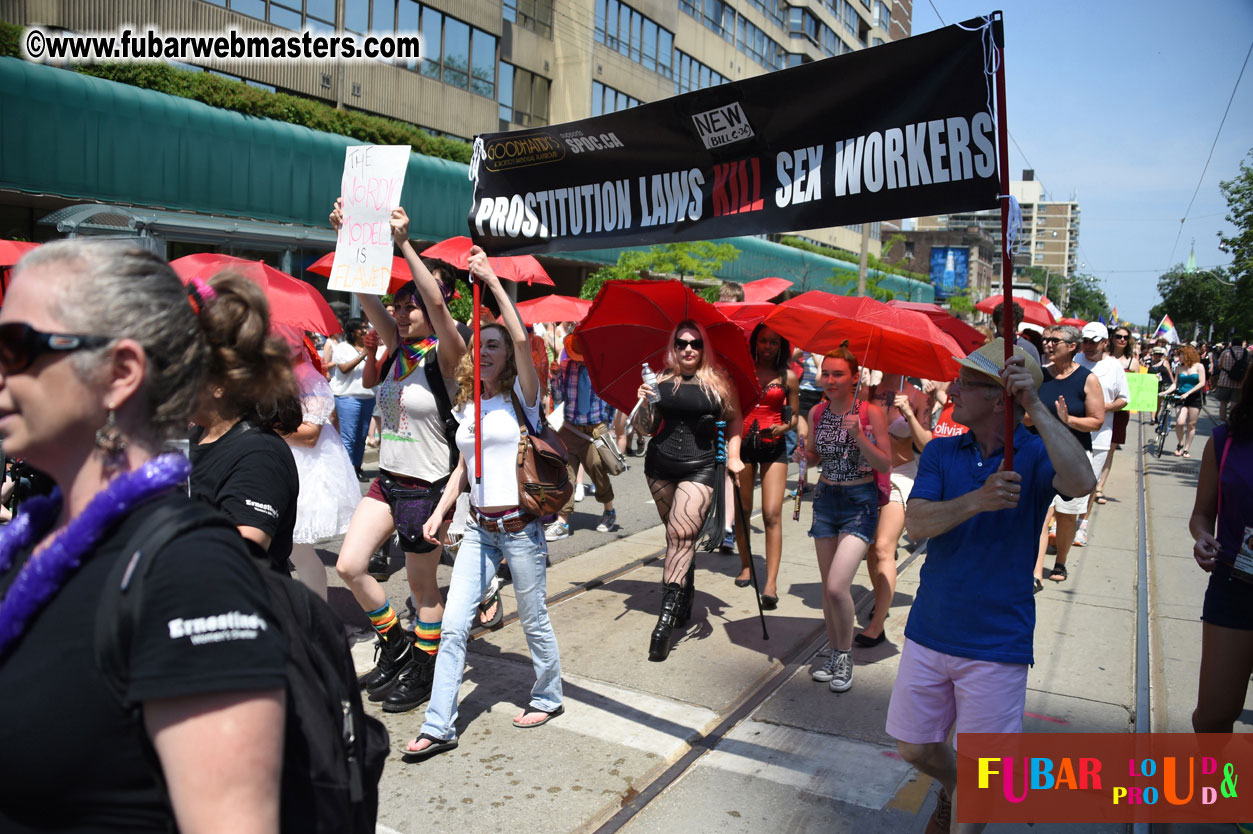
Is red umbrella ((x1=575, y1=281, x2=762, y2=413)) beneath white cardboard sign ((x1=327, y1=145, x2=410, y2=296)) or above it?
beneath

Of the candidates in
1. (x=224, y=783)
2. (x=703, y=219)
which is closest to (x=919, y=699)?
(x=703, y=219)

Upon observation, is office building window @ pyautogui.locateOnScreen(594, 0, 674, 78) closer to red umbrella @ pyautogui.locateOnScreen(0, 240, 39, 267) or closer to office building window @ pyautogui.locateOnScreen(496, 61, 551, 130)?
office building window @ pyautogui.locateOnScreen(496, 61, 551, 130)

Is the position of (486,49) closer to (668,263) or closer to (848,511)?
(668,263)

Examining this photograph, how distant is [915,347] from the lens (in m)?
5.13

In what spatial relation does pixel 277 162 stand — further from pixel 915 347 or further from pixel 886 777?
pixel 886 777

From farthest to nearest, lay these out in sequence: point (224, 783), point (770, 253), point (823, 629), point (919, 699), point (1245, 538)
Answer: point (770, 253), point (823, 629), point (1245, 538), point (919, 699), point (224, 783)

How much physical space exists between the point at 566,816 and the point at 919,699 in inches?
59.1

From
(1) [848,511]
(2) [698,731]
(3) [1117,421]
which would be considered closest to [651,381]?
(1) [848,511]

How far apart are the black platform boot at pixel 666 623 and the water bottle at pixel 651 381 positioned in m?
1.17

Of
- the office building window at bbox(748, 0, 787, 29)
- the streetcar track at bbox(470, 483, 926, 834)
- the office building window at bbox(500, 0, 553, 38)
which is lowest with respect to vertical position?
the streetcar track at bbox(470, 483, 926, 834)

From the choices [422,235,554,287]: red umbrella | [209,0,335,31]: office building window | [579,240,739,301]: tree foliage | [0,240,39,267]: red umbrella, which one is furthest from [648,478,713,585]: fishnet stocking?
[209,0,335,31]: office building window

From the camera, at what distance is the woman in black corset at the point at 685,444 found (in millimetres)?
5812

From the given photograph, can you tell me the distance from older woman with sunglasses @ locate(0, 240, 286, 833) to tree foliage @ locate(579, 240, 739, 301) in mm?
19933

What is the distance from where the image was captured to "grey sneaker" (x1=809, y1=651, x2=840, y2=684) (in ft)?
17.3
